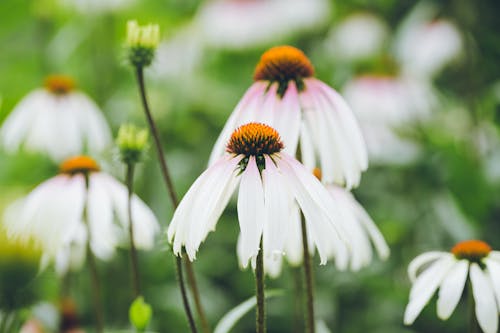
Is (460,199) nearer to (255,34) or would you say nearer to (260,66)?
(260,66)

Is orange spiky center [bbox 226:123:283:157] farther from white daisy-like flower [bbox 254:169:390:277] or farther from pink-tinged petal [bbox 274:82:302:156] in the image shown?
white daisy-like flower [bbox 254:169:390:277]

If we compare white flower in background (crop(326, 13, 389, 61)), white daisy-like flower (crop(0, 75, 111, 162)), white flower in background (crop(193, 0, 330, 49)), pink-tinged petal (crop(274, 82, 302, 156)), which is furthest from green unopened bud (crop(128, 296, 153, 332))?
white flower in background (crop(326, 13, 389, 61))

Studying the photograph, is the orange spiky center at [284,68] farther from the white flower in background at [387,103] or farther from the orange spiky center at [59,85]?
the white flower in background at [387,103]

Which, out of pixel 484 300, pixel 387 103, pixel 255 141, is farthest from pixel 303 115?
pixel 387 103

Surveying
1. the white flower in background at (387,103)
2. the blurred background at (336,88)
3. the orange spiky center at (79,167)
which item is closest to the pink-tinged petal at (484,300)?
the blurred background at (336,88)

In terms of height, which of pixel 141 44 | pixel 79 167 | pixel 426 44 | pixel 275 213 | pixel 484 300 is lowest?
pixel 484 300

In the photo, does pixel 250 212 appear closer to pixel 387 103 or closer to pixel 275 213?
Result: pixel 275 213
